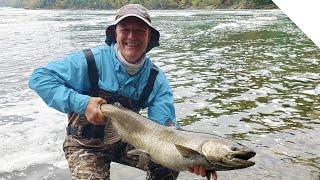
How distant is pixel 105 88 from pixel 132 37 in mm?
663

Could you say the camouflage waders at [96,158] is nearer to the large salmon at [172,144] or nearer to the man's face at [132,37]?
the large salmon at [172,144]

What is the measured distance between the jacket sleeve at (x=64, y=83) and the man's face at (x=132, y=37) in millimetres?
469

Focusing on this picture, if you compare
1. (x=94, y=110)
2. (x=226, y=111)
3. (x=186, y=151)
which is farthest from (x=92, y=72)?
(x=226, y=111)

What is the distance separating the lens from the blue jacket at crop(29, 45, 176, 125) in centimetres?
475

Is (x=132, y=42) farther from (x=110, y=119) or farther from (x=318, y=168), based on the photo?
(x=318, y=168)

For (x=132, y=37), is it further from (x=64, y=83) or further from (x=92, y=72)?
(x=64, y=83)

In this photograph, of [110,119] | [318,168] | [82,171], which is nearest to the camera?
[110,119]

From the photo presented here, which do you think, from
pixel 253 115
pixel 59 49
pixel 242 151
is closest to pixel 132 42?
pixel 242 151

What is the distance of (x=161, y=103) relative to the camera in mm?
5320

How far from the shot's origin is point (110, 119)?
4746 mm

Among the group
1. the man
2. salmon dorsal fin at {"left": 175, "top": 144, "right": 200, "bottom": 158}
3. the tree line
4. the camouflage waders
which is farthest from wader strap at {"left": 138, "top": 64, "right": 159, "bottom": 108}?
the tree line

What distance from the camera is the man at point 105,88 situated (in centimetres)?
480

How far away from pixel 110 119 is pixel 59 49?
863 inches

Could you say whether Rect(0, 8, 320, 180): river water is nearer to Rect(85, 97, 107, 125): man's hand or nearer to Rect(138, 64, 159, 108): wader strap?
Rect(138, 64, 159, 108): wader strap
